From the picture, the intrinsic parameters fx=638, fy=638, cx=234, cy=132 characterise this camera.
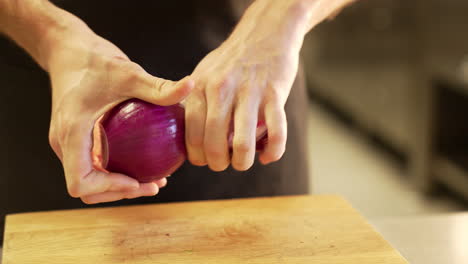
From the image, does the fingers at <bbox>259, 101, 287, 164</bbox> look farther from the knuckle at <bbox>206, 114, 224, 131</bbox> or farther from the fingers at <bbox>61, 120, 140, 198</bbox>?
the fingers at <bbox>61, 120, 140, 198</bbox>

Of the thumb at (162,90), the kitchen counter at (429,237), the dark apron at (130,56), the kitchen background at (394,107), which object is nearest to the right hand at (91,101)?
the thumb at (162,90)

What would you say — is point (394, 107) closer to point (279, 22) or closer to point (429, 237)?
point (429, 237)

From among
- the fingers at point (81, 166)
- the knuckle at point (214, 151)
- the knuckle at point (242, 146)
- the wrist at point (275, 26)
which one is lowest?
the fingers at point (81, 166)

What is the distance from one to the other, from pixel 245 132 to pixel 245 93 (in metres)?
0.06

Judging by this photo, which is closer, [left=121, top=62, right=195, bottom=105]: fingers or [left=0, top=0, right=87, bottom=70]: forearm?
[left=121, top=62, right=195, bottom=105]: fingers

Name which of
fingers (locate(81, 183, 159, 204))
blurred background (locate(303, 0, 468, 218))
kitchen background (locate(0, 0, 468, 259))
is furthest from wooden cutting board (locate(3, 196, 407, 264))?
blurred background (locate(303, 0, 468, 218))

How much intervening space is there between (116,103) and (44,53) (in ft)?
0.60

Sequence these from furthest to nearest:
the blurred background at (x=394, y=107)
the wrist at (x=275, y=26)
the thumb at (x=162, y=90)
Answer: the blurred background at (x=394, y=107) → the wrist at (x=275, y=26) → the thumb at (x=162, y=90)

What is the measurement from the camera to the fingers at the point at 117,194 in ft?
2.81

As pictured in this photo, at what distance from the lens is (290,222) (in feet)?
3.12

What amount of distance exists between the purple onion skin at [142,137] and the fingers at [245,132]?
3.2 inches

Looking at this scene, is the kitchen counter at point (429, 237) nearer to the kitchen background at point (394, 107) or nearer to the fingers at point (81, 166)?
the fingers at point (81, 166)

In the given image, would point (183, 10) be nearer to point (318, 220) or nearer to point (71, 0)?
point (71, 0)

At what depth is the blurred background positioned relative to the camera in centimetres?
286
